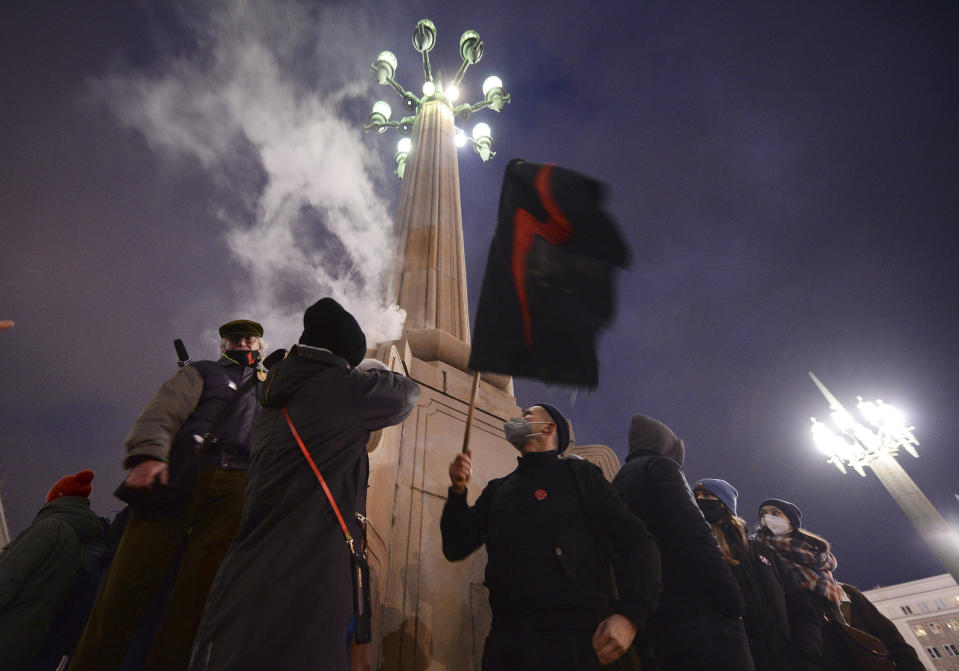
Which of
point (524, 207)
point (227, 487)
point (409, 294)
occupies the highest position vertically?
point (409, 294)

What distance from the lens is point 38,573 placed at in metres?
2.62

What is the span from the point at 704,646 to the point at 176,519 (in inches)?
99.3

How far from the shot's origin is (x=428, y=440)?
420 cm

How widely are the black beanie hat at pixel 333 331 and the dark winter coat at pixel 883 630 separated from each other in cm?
379

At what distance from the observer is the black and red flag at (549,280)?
2.69 m

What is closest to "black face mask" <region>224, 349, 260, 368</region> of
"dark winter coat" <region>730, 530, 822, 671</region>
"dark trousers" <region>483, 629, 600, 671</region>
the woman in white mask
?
"dark trousers" <region>483, 629, 600, 671</region>

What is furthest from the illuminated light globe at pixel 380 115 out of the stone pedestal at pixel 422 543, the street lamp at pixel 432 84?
the stone pedestal at pixel 422 543

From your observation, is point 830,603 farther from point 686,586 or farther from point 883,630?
point 686,586

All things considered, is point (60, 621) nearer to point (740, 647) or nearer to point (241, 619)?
point (241, 619)

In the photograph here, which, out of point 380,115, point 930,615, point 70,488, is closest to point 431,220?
point 70,488

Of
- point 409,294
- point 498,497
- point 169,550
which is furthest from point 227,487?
point 409,294

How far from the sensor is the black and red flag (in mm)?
2686

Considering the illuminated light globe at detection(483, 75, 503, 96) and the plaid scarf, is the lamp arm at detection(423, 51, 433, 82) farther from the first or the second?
the plaid scarf

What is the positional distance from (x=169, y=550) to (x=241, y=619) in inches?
35.0
